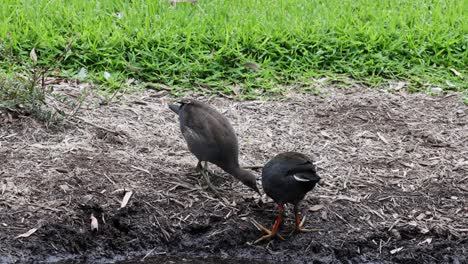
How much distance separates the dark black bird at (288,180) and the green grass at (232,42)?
200 cm

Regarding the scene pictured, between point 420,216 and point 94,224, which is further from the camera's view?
point 420,216

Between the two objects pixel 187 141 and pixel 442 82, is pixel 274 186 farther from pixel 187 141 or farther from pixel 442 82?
pixel 442 82

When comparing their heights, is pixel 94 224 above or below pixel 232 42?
below

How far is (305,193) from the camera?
5906 millimetres

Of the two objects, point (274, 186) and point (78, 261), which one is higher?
point (274, 186)

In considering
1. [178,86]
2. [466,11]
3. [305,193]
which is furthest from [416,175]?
[466,11]

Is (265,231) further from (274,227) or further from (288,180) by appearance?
(288,180)

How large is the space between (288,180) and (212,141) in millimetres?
779

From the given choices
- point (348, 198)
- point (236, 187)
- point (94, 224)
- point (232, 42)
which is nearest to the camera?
point (94, 224)

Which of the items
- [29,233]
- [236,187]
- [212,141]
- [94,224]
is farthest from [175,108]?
[29,233]

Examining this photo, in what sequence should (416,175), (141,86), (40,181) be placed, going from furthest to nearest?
(141,86) < (416,175) < (40,181)

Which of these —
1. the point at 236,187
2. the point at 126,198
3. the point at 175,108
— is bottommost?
the point at 236,187

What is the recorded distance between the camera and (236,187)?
658 cm

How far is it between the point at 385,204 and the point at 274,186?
3.13ft
